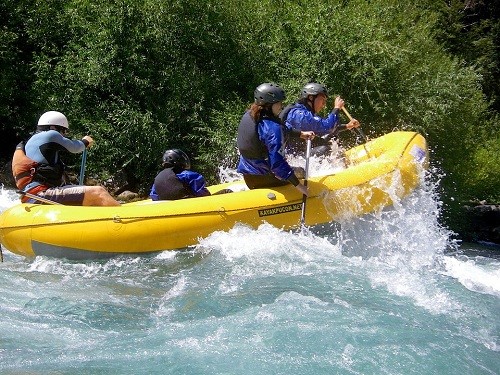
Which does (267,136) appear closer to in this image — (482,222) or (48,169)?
(48,169)

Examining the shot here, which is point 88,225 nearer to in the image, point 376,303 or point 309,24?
point 376,303

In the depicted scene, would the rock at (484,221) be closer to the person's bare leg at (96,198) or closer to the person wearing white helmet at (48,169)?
the person's bare leg at (96,198)

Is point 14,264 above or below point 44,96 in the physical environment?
below

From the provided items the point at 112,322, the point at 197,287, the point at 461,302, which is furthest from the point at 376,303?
the point at 112,322

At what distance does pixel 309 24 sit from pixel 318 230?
6.82 meters

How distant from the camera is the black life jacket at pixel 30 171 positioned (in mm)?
6848

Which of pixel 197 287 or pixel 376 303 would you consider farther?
pixel 197 287

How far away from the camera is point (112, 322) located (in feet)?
15.7

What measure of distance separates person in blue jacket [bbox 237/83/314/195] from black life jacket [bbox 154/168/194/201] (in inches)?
28.9

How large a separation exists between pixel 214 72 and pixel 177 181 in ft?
23.2

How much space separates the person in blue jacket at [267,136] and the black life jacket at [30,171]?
6.60 feet

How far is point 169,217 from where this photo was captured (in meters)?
6.49

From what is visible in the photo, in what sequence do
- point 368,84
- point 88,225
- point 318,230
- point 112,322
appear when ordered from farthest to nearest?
point 368,84
point 318,230
point 88,225
point 112,322

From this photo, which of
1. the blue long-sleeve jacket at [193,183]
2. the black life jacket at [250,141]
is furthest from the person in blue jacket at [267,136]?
the blue long-sleeve jacket at [193,183]
